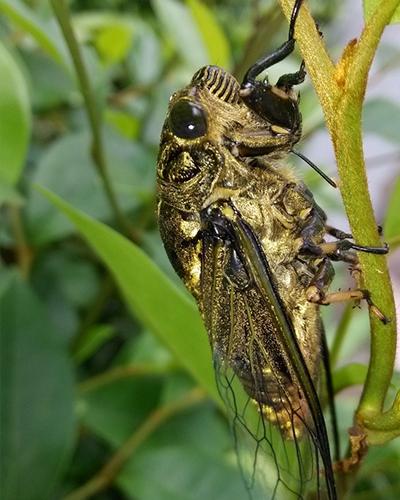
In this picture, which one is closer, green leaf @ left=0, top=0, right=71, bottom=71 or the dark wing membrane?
the dark wing membrane

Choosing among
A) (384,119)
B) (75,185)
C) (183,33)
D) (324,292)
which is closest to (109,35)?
(183,33)

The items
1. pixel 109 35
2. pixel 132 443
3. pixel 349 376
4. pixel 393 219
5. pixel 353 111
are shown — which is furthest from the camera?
pixel 109 35

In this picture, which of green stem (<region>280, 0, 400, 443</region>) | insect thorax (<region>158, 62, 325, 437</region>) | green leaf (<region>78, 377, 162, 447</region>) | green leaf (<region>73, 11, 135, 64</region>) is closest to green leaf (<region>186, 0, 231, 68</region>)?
green leaf (<region>73, 11, 135, 64</region>)

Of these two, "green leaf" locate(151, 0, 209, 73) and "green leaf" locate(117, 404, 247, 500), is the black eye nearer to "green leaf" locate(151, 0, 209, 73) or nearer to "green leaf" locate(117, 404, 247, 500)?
"green leaf" locate(117, 404, 247, 500)

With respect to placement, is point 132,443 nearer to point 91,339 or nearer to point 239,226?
point 91,339

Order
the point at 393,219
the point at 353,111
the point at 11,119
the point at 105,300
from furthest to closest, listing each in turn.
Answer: the point at 105,300
the point at 11,119
the point at 393,219
the point at 353,111

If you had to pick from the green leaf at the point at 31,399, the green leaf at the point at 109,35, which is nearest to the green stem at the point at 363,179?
the green leaf at the point at 31,399

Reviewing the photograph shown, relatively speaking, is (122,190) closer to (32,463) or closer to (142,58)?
(32,463)
